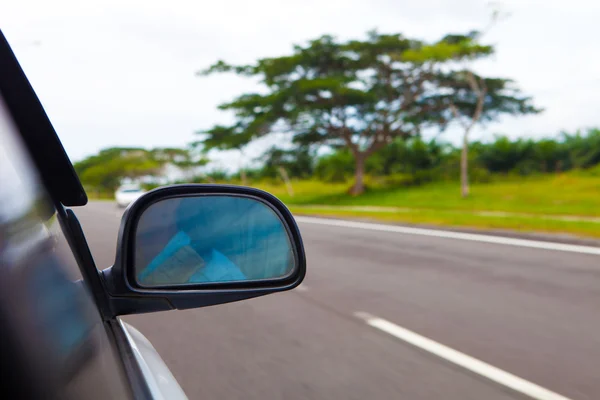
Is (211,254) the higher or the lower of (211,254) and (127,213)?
the lower

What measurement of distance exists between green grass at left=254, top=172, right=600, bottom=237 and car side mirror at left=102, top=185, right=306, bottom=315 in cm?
1070

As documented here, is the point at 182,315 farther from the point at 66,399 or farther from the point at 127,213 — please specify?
the point at 66,399

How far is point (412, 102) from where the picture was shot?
32.2 meters

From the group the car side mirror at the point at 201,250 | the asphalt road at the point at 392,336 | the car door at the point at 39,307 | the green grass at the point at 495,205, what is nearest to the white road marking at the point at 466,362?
the asphalt road at the point at 392,336

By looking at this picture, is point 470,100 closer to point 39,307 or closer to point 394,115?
point 394,115

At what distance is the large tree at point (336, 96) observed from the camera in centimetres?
3048

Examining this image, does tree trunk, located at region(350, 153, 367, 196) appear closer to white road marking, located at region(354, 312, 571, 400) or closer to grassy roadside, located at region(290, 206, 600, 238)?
grassy roadside, located at region(290, 206, 600, 238)

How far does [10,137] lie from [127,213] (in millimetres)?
419

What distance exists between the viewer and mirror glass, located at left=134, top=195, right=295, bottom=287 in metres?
1.53

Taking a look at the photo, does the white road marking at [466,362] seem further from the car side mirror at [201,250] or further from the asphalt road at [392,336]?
the car side mirror at [201,250]

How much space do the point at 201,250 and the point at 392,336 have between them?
3.35 m

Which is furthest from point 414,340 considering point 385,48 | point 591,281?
point 385,48

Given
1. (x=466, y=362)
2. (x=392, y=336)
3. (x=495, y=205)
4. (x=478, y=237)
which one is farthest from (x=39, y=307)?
(x=495, y=205)

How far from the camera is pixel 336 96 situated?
30.6 m
